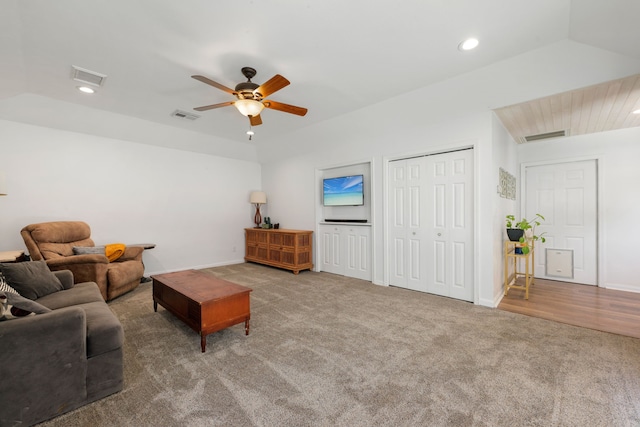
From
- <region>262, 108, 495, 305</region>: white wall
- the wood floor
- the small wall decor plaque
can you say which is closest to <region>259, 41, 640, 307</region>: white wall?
<region>262, 108, 495, 305</region>: white wall

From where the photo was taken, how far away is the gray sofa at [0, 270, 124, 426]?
144 centimetres

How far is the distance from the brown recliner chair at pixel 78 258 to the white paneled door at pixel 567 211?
660 cm

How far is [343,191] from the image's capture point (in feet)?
15.9

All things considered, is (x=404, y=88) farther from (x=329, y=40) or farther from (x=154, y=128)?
(x=154, y=128)

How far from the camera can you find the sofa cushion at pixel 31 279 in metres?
2.20

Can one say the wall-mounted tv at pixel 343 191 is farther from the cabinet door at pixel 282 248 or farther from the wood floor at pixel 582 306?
the wood floor at pixel 582 306

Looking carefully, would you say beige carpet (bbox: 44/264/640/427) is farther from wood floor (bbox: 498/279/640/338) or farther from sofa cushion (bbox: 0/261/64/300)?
sofa cushion (bbox: 0/261/64/300)

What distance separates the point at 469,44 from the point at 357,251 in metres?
3.24

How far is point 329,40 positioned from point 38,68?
3.16 m

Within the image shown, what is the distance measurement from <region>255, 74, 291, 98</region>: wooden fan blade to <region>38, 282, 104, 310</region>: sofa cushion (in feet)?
8.08

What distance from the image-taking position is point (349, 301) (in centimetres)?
350

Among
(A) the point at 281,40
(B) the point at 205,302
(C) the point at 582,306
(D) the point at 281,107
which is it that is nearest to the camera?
(B) the point at 205,302

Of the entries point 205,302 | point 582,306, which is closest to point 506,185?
point 582,306

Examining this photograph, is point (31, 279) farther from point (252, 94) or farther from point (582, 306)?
point (582, 306)
